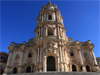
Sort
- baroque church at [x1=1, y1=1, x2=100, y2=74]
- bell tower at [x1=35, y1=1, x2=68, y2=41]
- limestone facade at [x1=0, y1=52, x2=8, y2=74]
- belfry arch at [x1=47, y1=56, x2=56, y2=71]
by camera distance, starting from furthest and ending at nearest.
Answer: limestone facade at [x1=0, y1=52, x2=8, y2=74], bell tower at [x1=35, y1=1, x2=68, y2=41], baroque church at [x1=1, y1=1, x2=100, y2=74], belfry arch at [x1=47, y1=56, x2=56, y2=71]

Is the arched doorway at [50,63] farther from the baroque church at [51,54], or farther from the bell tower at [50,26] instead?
the bell tower at [50,26]

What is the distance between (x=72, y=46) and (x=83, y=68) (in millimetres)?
6405

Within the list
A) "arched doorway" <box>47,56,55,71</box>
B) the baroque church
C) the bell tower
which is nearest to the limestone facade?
the baroque church

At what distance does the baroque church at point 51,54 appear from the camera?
2313 centimetres

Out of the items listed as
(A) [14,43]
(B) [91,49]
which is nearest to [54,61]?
(B) [91,49]

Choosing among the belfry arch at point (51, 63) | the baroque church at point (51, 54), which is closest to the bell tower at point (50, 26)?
the baroque church at point (51, 54)

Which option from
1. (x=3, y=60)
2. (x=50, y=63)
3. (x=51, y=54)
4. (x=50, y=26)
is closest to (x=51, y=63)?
(x=50, y=63)

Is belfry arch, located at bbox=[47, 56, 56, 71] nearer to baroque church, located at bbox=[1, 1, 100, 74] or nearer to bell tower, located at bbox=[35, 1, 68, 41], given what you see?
baroque church, located at bbox=[1, 1, 100, 74]

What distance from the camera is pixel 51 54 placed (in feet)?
77.3

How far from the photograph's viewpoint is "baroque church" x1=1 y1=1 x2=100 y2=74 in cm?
2313

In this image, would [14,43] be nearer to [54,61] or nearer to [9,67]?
[9,67]

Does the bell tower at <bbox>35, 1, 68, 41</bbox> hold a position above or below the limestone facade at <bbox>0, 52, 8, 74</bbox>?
above

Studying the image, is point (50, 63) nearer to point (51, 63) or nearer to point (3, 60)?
point (51, 63)

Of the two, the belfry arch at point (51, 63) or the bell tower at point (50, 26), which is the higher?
the bell tower at point (50, 26)
